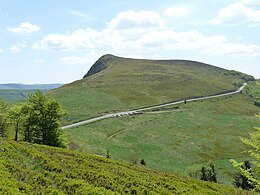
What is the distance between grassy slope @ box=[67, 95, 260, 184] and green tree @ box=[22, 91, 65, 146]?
1215cm

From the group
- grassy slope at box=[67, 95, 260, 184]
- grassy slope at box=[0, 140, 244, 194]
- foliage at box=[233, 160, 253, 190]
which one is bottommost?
foliage at box=[233, 160, 253, 190]

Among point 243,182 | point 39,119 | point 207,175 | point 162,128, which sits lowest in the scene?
point 243,182

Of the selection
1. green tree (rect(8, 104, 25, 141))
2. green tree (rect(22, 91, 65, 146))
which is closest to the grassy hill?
green tree (rect(22, 91, 65, 146))

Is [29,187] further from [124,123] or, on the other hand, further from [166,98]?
[166,98]

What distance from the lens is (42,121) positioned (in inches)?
2544

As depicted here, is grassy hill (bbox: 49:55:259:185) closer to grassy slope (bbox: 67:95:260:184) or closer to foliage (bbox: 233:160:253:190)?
grassy slope (bbox: 67:95:260:184)

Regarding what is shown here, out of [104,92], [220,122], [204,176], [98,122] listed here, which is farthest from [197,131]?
[104,92]

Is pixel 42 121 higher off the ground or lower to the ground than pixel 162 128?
higher

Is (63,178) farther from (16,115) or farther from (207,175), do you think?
(207,175)

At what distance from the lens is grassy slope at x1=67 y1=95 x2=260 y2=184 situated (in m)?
80.9

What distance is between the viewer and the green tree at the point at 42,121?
64250mm

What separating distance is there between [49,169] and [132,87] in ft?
519

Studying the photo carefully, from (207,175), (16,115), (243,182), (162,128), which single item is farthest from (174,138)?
(16,115)

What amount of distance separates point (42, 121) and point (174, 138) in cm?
5106
